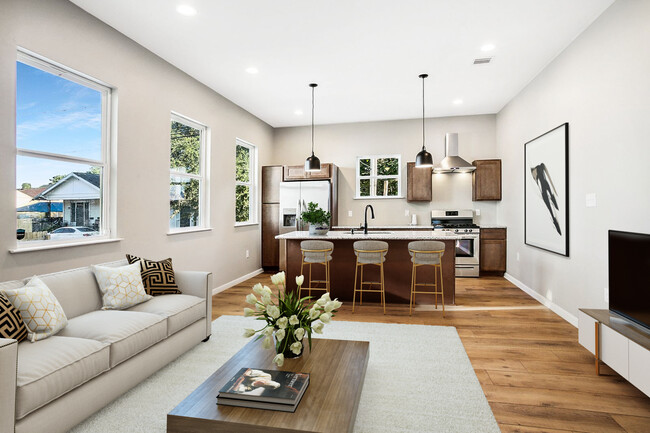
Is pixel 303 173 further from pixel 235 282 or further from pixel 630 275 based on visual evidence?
pixel 630 275

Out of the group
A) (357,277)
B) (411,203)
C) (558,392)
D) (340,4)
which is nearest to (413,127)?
(411,203)

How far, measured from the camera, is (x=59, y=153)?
304 cm

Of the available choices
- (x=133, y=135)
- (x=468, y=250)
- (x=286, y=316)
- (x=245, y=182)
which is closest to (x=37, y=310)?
(x=286, y=316)

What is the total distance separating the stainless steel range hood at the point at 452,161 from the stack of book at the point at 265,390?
17.3 feet

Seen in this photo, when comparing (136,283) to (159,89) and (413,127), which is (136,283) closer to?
(159,89)

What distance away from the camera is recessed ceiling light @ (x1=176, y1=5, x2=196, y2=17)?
10.1 ft

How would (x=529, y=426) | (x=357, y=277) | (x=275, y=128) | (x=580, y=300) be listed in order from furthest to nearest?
(x=275, y=128)
(x=357, y=277)
(x=580, y=300)
(x=529, y=426)

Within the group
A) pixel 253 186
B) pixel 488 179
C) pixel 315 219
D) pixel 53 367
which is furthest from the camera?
pixel 253 186

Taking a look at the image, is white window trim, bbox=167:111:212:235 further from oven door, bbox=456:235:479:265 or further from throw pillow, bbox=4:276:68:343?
oven door, bbox=456:235:479:265

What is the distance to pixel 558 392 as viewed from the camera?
236 centimetres

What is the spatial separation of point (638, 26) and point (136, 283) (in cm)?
452

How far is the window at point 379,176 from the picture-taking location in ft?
23.1

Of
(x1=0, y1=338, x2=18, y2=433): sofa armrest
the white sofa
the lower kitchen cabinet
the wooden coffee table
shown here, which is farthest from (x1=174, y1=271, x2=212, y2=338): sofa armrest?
the lower kitchen cabinet

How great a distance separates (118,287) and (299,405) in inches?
75.2
